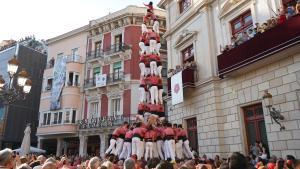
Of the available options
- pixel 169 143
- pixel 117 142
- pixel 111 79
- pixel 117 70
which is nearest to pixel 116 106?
pixel 111 79

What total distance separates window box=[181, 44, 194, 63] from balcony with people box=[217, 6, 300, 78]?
356 centimetres

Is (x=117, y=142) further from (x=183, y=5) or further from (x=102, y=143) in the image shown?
(x=102, y=143)

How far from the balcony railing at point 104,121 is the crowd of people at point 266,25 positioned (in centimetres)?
1382

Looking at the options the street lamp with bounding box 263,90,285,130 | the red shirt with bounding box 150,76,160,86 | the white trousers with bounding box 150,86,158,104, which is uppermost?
the red shirt with bounding box 150,76,160,86

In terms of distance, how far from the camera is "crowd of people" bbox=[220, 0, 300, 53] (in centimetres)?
1068

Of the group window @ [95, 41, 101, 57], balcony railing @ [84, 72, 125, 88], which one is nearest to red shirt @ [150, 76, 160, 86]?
balcony railing @ [84, 72, 125, 88]

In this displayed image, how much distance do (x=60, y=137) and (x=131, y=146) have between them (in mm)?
19388

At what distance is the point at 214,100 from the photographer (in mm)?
14695

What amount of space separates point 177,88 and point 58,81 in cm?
1762

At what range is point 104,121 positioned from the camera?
86.5ft

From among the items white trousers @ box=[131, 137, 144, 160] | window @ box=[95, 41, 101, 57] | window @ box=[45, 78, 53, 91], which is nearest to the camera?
white trousers @ box=[131, 137, 144, 160]

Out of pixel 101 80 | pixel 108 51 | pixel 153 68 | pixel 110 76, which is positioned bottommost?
pixel 153 68

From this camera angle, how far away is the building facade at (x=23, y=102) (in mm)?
31166

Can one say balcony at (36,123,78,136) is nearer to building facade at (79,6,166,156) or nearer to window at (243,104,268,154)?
building facade at (79,6,166,156)
